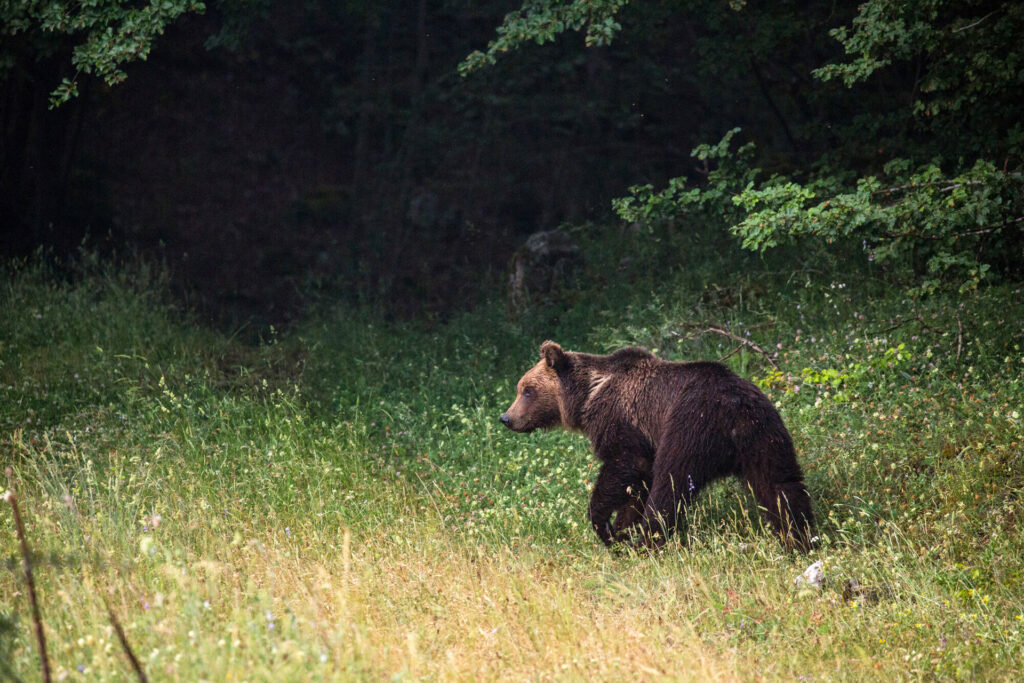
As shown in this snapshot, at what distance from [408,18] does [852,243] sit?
→ 8.18m

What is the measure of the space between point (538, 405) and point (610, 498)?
1.05m

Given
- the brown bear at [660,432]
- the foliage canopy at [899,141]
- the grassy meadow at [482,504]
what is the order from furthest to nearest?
the foliage canopy at [899,141] < the brown bear at [660,432] < the grassy meadow at [482,504]

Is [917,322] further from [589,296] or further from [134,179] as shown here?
[134,179]

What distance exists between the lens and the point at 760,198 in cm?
748

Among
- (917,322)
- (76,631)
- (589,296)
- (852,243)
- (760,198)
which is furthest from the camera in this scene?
(589,296)

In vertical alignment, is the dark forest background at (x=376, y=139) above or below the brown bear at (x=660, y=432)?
above

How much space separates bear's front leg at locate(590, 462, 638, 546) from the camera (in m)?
5.83

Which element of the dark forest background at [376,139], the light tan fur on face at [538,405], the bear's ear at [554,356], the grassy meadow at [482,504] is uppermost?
the dark forest background at [376,139]

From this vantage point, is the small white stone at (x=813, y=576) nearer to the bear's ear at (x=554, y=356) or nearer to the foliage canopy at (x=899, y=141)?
the bear's ear at (x=554, y=356)

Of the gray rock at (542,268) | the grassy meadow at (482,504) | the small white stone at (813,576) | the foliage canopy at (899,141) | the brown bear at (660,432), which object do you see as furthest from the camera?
the gray rock at (542,268)

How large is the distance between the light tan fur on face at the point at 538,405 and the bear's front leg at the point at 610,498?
0.82 m

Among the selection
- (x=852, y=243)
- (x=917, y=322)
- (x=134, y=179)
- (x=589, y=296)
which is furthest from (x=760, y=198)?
(x=134, y=179)

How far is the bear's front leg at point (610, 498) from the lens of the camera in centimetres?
583

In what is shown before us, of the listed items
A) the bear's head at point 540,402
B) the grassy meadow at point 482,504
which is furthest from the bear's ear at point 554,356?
the grassy meadow at point 482,504
